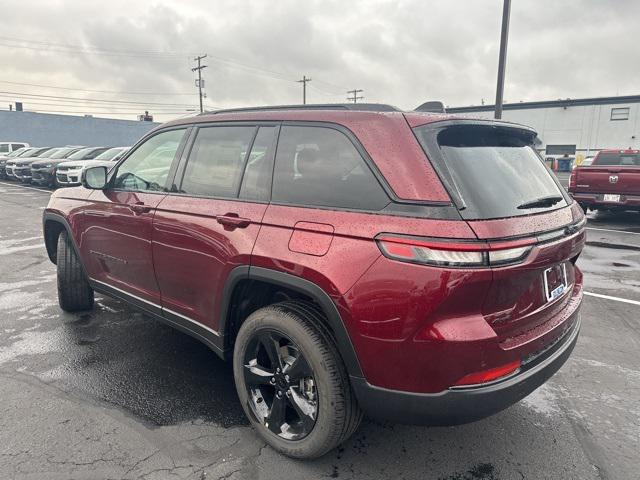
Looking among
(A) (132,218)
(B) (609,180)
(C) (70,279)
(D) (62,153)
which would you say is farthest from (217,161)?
(D) (62,153)

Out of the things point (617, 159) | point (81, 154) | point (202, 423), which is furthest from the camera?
point (81, 154)

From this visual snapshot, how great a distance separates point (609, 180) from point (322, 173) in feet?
31.7

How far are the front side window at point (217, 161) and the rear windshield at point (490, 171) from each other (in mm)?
1168

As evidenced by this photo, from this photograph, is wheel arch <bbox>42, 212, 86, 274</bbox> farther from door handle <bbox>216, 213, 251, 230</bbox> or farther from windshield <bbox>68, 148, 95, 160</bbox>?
windshield <bbox>68, 148, 95, 160</bbox>

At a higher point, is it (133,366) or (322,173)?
(322,173)

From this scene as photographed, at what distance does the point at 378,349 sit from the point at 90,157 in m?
18.0

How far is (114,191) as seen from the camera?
373 centimetres

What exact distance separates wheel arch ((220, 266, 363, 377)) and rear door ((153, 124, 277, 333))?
0.07 m

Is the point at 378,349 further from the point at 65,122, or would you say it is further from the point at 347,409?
the point at 65,122

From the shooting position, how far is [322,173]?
Result: 2.43 m

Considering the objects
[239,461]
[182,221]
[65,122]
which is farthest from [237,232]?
[65,122]

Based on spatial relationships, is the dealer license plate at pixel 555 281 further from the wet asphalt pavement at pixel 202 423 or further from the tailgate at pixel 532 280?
the wet asphalt pavement at pixel 202 423

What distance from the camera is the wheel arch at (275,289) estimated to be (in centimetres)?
218

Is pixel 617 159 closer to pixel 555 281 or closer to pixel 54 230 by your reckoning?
pixel 555 281
